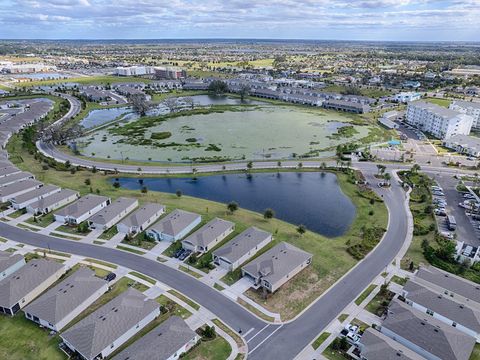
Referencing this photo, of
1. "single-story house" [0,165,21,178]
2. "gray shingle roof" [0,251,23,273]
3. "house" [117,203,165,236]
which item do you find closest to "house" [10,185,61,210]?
"single-story house" [0,165,21,178]

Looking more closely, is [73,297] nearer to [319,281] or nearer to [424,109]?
[319,281]

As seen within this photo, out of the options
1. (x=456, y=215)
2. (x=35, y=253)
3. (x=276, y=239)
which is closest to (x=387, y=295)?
(x=276, y=239)

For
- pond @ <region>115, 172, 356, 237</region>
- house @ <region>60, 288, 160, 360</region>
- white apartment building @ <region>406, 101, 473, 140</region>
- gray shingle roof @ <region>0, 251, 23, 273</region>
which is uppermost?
white apartment building @ <region>406, 101, 473, 140</region>

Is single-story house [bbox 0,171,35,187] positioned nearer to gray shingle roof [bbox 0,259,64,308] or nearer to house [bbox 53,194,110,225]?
house [bbox 53,194,110,225]

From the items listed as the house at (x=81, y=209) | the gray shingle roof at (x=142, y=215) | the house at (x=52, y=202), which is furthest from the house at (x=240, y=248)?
the house at (x=52, y=202)

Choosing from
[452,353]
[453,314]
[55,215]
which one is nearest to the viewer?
[452,353]

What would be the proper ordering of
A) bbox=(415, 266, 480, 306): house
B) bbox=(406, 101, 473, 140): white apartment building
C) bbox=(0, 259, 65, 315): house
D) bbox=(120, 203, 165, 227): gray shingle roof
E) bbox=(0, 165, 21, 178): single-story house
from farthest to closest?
bbox=(406, 101, 473, 140): white apartment building → bbox=(0, 165, 21, 178): single-story house → bbox=(120, 203, 165, 227): gray shingle roof → bbox=(415, 266, 480, 306): house → bbox=(0, 259, 65, 315): house

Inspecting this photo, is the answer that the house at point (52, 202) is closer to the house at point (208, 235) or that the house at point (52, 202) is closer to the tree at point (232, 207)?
the house at point (208, 235)
